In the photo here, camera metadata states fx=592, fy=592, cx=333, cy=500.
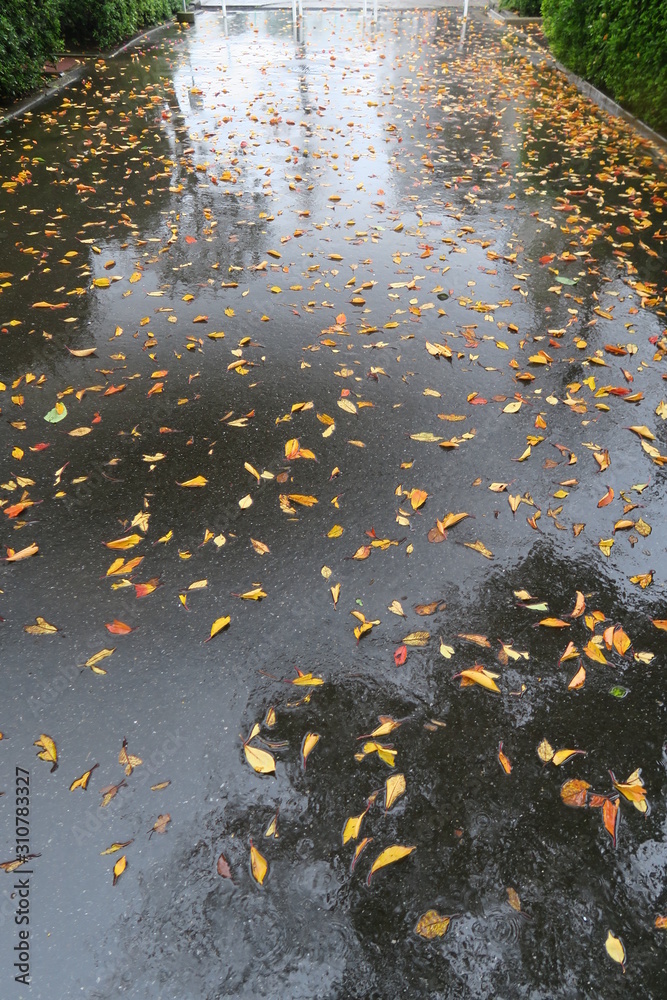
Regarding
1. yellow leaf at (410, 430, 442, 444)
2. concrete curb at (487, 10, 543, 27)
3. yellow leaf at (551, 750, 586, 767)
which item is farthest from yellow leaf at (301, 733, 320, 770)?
concrete curb at (487, 10, 543, 27)

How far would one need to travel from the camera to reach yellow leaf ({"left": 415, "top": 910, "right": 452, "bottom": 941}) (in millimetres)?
1825

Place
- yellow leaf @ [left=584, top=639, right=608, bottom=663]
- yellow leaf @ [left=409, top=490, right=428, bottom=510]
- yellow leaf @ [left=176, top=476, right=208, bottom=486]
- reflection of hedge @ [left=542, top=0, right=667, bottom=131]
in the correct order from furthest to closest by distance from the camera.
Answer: reflection of hedge @ [left=542, top=0, right=667, bottom=131], yellow leaf @ [left=176, top=476, right=208, bottom=486], yellow leaf @ [left=409, top=490, right=428, bottom=510], yellow leaf @ [left=584, top=639, right=608, bottom=663]

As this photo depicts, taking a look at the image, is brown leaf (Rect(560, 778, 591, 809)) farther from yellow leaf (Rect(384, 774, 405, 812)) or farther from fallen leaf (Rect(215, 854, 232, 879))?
fallen leaf (Rect(215, 854, 232, 879))

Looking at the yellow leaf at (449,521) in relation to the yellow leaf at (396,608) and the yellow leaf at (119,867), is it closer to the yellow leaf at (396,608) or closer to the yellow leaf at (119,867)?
the yellow leaf at (396,608)

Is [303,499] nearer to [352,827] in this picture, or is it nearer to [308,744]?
[308,744]

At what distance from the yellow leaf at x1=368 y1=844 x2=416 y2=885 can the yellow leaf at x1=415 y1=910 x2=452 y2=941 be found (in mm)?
173

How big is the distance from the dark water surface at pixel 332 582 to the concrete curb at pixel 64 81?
3832mm

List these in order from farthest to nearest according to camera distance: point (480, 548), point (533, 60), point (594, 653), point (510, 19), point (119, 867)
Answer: point (510, 19) → point (533, 60) → point (480, 548) → point (594, 653) → point (119, 867)

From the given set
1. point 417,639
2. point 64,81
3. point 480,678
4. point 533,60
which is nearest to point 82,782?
point 417,639

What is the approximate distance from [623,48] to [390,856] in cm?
1143

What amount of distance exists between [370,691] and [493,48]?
17482 millimetres

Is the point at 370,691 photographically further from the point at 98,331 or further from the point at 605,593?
the point at 98,331

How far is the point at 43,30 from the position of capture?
9.64m

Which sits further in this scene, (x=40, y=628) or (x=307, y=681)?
(x=40, y=628)
